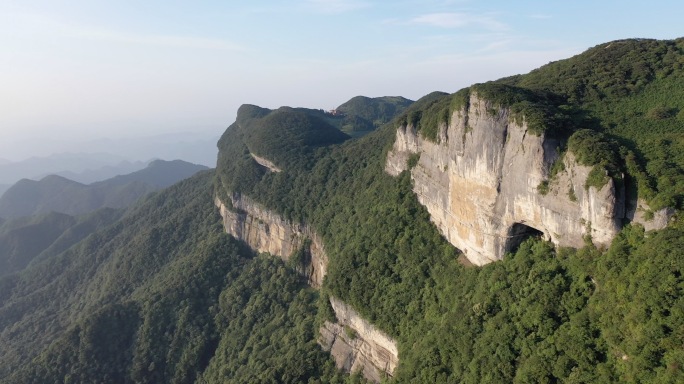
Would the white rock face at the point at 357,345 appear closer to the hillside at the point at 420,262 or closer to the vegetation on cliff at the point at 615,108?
the hillside at the point at 420,262

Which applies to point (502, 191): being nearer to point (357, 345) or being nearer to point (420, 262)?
point (420, 262)

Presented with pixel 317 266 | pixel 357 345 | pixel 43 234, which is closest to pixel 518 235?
pixel 357 345

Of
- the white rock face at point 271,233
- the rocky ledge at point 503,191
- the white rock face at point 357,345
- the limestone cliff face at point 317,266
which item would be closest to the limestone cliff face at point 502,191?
the rocky ledge at point 503,191

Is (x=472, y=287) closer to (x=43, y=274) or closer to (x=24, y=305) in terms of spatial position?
(x=24, y=305)

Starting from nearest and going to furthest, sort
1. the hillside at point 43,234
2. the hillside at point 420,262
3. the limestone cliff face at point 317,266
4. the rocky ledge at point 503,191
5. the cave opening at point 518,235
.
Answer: the hillside at point 420,262
the rocky ledge at point 503,191
the cave opening at point 518,235
the limestone cliff face at point 317,266
the hillside at point 43,234

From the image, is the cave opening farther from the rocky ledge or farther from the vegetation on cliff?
the vegetation on cliff

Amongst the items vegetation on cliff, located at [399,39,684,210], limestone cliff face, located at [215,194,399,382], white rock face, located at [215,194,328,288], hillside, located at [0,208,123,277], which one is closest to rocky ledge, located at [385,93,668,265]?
vegetation on cliff, located at [399,39,684,210]
